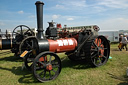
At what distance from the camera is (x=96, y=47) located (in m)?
4.97

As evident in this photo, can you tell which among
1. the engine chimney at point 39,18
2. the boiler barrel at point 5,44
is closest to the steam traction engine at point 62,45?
the engine chimney at point 39,18

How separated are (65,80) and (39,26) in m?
2.41

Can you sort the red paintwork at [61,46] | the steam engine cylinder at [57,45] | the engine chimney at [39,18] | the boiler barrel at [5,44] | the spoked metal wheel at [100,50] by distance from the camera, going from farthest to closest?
the boiler barrel at [5,44]
the spoked metal wheel at [100,50]
the engine chimney at [39,18]
the red paintwork at [61,46]
the steam engine cylinder at [57,45]

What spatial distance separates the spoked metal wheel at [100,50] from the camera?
4.93 m

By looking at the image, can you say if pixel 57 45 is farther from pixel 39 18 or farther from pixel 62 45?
pixel 39 18

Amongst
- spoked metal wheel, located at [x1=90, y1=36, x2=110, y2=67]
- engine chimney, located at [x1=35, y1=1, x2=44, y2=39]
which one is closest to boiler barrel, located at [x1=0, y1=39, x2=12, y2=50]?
engine chimney, located at [x1=35, y1=1, x2=44, y2=39]

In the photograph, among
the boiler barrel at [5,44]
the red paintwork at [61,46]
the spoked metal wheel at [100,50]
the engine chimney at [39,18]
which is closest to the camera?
the red paintwork at [61,46]

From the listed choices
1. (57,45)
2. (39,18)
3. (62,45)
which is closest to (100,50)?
(62,45)

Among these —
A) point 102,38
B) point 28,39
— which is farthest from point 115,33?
point 28,39

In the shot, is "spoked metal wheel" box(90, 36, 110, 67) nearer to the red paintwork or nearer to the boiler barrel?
the red paintwork

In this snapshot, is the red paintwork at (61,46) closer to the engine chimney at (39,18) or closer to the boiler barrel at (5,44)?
the engine chimney at (39,18)

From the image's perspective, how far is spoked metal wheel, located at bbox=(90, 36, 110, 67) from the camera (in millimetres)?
4926

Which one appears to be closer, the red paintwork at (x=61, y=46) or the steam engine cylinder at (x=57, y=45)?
the steam engine cylinder at (x=57, y=45)

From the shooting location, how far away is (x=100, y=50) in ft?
16.6
